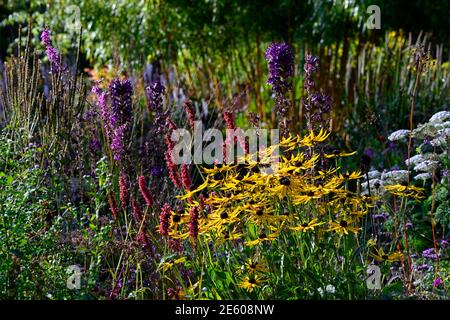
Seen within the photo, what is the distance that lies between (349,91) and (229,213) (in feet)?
16.2

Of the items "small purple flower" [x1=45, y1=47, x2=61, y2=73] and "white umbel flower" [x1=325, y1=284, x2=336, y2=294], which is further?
"small purple flower" [x1=45, y1=47, x2=61, y2=73]

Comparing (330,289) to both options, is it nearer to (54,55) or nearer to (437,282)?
(437,282)

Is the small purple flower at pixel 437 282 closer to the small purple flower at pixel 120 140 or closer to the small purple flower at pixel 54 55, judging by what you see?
the small purple flower at pixel 120 140

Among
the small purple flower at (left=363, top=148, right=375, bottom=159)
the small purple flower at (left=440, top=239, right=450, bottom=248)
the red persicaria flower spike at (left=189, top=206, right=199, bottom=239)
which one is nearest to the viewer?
the red persicaria flower spike at (left=189, top=206, right=199, bottom=239)

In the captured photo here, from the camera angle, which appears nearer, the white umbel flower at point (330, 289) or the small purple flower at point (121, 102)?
the white umbel flower at point (330, 289)

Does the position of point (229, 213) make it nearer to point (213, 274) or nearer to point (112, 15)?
point (213, 274)

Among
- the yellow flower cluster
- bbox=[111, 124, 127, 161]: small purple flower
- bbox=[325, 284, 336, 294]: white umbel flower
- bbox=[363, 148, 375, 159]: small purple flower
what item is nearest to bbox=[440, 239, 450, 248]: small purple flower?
the yellow flower cluster

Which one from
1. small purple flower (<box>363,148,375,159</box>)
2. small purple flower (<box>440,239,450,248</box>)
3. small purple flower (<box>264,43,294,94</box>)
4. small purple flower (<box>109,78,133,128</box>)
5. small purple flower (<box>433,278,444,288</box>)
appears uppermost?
small purple flower (<box>264,43,294,94</box>)

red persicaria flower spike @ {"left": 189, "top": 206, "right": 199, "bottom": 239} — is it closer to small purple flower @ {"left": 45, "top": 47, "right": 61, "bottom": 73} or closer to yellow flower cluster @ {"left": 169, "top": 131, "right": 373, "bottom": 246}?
yellow flower cluster @ {"left": 169, "top": 131, "right": 373, "bottom": 246}

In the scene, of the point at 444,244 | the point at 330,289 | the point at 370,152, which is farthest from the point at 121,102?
the point at 370,152

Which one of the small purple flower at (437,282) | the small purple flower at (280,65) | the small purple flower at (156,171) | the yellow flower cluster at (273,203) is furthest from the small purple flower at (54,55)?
the small purple flower at (437,282)

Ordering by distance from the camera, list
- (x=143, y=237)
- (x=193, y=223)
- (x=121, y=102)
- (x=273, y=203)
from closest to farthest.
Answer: (x=193, y=223) < (x=143, y=237) < (x=273, y=203) < (x=121, y=102)

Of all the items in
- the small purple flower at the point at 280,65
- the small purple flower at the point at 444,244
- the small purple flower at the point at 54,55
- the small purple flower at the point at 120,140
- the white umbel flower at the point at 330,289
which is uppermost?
the small purple flower at the point at 54,55
